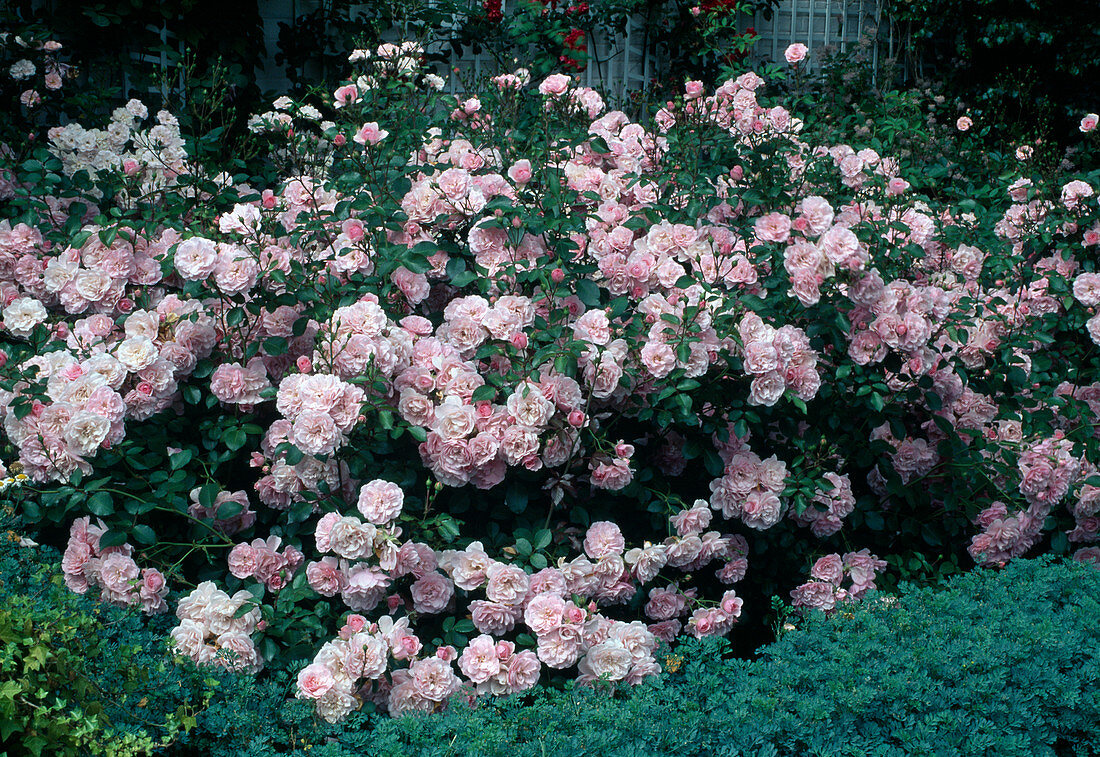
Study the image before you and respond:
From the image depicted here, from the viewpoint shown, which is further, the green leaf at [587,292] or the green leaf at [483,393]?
the green leaf at [587,292]

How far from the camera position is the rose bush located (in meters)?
2.07

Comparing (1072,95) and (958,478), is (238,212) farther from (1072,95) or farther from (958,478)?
(1072,95)

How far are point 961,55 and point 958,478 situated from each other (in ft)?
14.1

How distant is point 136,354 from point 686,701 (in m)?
1.41

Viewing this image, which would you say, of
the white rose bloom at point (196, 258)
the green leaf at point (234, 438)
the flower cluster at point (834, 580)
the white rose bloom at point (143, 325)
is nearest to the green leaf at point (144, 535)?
the green leaf at point (234, 438)

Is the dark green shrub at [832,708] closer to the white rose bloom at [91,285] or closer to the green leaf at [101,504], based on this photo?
the green leaf at [101,504]

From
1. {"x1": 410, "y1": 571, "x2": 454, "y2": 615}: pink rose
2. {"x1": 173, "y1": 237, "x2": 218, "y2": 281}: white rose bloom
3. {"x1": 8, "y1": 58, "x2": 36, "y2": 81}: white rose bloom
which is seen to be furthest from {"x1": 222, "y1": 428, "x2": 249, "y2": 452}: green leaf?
{"x1": 8, "y1": 58, "x2": 36, "y2": 81}: white rose bloom

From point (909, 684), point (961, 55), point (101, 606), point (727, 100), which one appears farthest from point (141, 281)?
point (961, 55)

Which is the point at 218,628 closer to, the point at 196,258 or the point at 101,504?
the point at 101,504

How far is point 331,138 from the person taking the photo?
2543 millimetres

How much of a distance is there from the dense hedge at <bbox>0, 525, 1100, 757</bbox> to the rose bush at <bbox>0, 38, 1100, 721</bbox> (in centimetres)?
16

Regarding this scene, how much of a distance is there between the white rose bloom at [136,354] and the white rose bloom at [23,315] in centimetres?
39

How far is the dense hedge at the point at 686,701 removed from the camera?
1543 millimetres

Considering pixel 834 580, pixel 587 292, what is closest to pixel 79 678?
pixel 587 292
